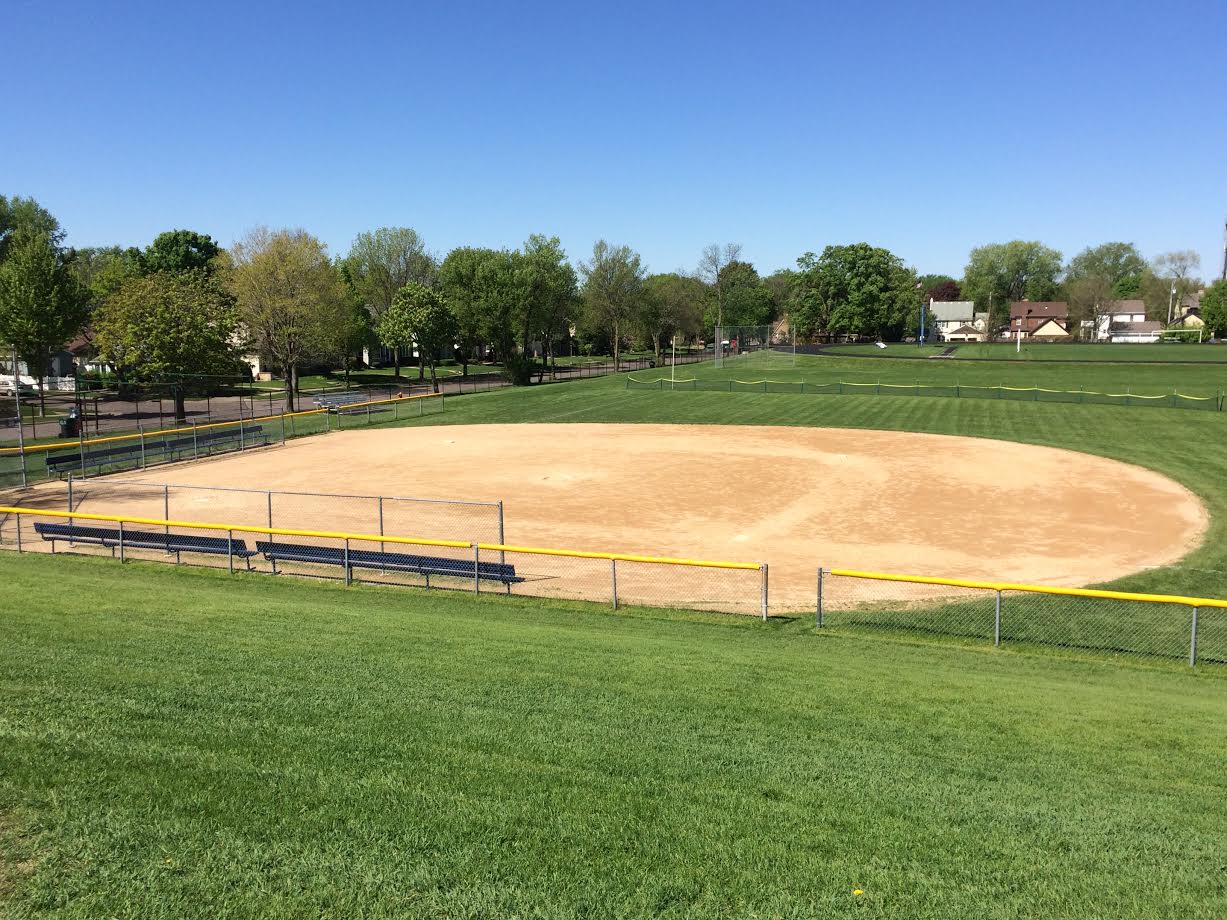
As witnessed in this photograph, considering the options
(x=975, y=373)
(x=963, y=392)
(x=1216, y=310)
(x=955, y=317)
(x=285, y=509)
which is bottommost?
(x=285, y=509)

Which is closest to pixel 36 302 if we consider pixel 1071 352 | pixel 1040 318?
pixel 1071 352

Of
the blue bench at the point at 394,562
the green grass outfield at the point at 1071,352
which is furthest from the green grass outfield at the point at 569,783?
the green grass outfield at the point at 1071,352

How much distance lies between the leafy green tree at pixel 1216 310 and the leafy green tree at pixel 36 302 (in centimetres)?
13139

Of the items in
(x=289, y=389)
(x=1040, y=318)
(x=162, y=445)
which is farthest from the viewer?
(x=1040, y=318)

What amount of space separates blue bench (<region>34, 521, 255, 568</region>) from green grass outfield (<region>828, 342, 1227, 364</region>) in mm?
77907

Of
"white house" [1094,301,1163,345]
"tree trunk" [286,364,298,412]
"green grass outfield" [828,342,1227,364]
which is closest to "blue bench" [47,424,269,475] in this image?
"tree trunk" [286,364,298,412]

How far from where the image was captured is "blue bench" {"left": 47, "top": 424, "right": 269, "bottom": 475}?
31.8m

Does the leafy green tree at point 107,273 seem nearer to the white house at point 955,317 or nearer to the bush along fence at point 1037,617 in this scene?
the bush along fence at point 1037,617

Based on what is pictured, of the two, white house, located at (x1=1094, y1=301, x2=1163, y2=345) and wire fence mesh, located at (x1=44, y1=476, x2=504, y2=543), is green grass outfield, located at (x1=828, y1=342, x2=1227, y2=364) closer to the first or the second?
white house, located at (x1=1094, y1=301, x2=1163, y2=345)

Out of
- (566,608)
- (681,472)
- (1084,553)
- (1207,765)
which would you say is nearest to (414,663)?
(566,608)

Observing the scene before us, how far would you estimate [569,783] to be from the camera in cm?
697

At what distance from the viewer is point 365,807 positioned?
632 centimetres

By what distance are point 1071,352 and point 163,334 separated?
85.4 m

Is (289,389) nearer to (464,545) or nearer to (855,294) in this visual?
(464,545)
